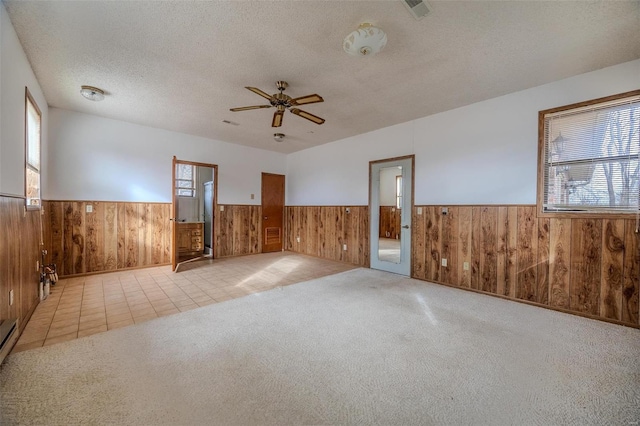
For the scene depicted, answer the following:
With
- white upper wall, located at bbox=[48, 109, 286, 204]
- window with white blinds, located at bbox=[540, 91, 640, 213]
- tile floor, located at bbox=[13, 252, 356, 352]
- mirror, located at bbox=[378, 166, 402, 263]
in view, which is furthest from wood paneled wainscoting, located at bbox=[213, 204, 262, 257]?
window with white blinds, located at bbox=[540, 91, 640, 213]

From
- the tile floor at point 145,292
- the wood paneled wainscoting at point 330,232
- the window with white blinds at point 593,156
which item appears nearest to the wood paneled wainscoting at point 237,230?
the tile floor at point 145,292

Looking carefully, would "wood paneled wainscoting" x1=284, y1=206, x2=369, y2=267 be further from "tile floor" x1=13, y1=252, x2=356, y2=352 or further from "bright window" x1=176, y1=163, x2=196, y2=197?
"bright window" x1=176, y1=163, x2=196, y2=197

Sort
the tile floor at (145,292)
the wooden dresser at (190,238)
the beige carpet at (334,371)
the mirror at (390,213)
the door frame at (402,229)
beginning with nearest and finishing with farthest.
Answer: the beige carpet at (334,371)
the tile floor at (145,292)
the door frame at (402,229)
the mirror at (390,213)
the wooden dresser at (190,238)

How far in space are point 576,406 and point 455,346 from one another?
744 mm

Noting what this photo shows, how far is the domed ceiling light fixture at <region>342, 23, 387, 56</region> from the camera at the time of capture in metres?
2.10

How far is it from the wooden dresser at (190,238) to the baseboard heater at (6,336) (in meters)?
4.28

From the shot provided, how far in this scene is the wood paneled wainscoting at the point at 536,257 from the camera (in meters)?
2.69

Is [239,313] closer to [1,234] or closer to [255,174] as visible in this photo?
[1,234]

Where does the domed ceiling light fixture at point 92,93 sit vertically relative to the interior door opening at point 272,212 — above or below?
above

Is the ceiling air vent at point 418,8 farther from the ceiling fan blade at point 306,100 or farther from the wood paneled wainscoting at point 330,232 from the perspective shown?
the wood paneled wainscoting at point 330,232

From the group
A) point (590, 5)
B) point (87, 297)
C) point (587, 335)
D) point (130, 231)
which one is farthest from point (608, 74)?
point (130, 231)

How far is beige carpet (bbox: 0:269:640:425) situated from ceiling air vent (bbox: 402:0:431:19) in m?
2.70

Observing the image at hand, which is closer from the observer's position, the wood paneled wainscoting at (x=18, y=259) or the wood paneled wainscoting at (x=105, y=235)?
the wood paneled wainscoting at (x=18, y=259)

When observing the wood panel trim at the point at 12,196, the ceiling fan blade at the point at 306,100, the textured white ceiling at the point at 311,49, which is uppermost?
the textured white ceiling at the point at 311,49
